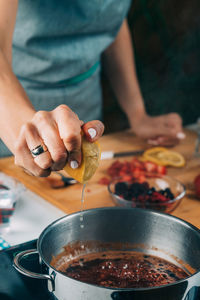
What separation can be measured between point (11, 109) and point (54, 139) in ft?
0.74

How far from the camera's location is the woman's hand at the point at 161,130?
5.45 feet

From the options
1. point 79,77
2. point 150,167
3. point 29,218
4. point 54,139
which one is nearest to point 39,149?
point 54,139

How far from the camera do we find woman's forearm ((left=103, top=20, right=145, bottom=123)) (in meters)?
1.91

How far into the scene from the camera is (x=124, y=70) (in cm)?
193

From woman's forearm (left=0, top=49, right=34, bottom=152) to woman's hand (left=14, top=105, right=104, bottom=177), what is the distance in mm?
105

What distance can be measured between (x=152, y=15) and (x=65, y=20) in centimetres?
144

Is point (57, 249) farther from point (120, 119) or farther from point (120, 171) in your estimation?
point (120, 119)

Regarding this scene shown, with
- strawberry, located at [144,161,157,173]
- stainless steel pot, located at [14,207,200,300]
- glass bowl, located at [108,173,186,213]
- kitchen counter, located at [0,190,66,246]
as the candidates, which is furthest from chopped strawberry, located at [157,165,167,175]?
stainless steel pot, located at [14,207,200,300]

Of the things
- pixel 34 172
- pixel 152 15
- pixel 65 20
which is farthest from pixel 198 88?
pixel 34 172

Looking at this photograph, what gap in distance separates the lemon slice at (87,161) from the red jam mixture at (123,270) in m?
0.16

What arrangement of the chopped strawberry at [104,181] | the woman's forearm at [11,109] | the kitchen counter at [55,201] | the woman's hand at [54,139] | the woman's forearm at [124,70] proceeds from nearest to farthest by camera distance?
1. the woman's hand at [54,139]
2. the woman's forearm at [11,109]
3. the kitchen counter at [55,201]
4. the chopped strawberry at [104,181]
5. the woman's forearm at [124,70]

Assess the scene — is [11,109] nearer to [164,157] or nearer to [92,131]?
[92,131]

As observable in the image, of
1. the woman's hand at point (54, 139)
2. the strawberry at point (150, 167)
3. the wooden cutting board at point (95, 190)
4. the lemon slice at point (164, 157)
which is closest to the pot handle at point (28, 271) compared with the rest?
the woman's hand at point (54, 139)

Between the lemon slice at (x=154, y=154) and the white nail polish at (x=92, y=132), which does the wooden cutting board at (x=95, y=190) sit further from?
the white nail polish at (x=92, y=132)
